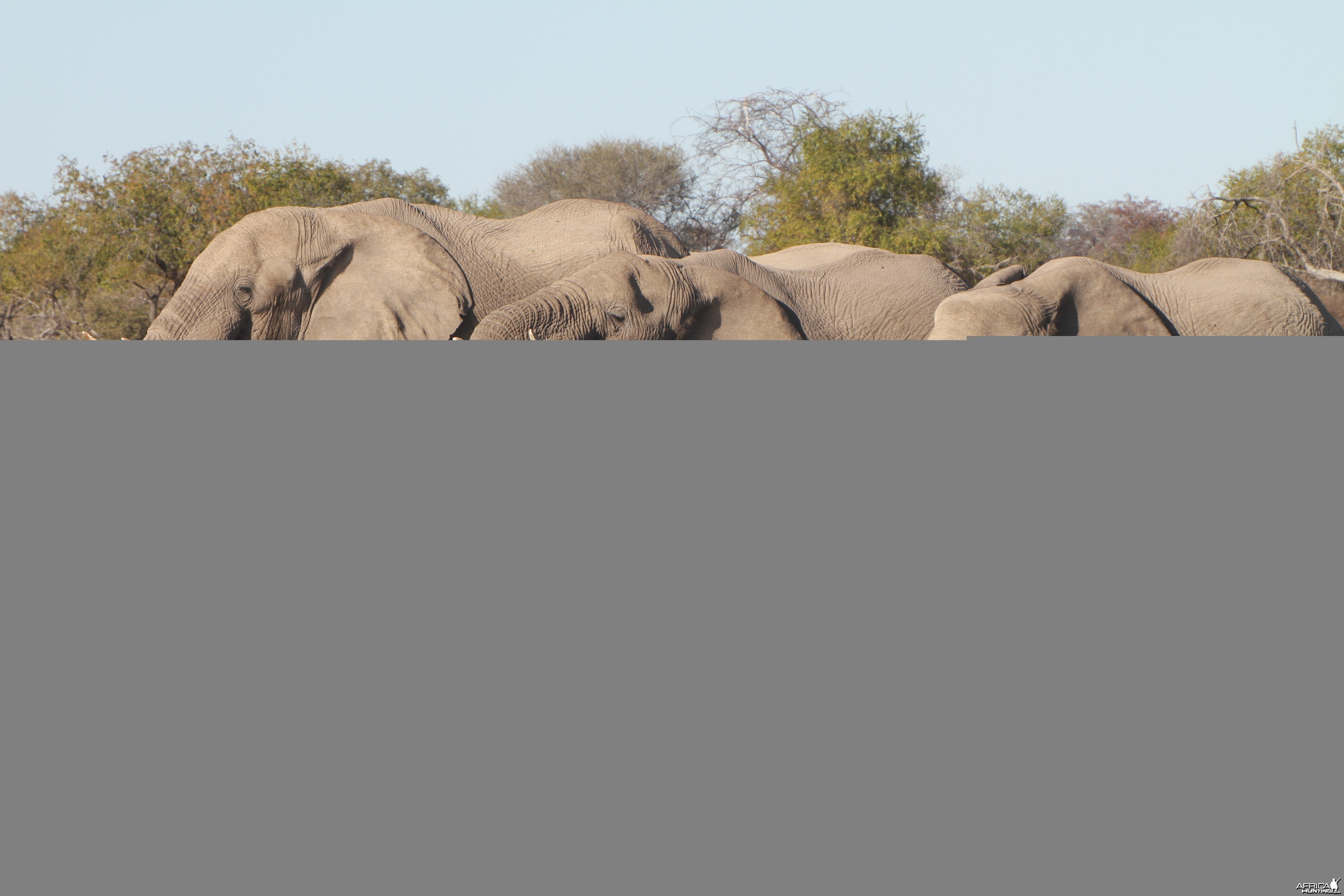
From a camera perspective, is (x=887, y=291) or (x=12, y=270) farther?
(x=12, y=270)

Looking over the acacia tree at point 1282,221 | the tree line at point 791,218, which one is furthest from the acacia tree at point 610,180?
the acacia tree at point 1282,221

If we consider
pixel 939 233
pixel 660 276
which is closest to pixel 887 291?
pixel 660 276

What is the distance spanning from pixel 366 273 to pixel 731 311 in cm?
264

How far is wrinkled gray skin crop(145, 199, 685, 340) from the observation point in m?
9.06

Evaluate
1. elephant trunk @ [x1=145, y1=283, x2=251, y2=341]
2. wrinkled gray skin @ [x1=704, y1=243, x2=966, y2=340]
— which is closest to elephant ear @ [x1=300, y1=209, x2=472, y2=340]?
elephant trunk @ [x1=145, y1=283, x2=251, y2=341]

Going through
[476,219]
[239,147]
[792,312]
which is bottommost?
[792,312]

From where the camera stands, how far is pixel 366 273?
929 centimetres

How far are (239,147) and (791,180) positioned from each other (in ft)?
29.6

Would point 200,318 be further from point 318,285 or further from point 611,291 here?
point 611,291

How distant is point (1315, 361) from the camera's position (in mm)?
2270

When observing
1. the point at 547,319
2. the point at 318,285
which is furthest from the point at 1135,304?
the point at 318,285

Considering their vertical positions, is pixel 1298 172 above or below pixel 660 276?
above

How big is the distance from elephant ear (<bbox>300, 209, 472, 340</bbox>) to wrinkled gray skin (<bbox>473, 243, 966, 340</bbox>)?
4.17 ft

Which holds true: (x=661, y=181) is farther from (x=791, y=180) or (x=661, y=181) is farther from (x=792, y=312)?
(x=792, y=312)
